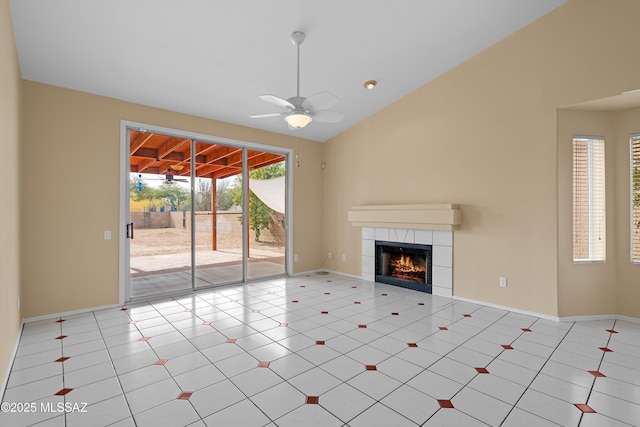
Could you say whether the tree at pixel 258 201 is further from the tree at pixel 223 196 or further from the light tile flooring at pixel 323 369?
the light tile flooring at pixel 323 369

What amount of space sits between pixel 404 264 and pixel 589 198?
2.72 m

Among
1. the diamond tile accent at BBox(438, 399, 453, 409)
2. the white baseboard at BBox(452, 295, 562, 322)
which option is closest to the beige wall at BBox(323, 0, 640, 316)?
the white baseboard at BBox(452, 295, 562, 322)

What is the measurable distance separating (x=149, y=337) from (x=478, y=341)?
3.46 m

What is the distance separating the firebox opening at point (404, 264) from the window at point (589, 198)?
191cm

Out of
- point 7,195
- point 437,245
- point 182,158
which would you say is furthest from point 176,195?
point 437,245

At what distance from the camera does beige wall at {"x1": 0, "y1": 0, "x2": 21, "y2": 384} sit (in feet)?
7.70

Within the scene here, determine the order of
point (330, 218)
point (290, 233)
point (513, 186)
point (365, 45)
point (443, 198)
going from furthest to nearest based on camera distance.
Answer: point (330, 218), point (290, 233), point (443, 198), point (513, 186), point (365, 45)

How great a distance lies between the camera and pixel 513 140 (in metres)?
4.05

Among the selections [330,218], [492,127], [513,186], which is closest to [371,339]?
[513,186]

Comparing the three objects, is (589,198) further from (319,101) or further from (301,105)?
→ (301,105)

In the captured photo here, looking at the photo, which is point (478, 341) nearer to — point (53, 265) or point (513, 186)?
point (513, 186)

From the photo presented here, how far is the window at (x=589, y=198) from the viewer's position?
3863 mm

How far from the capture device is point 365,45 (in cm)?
379

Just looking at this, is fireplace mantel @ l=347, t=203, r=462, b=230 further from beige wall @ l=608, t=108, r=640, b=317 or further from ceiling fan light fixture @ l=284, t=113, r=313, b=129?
ceiling fan light fixture @ l=284, t=113, r=313, b=129
